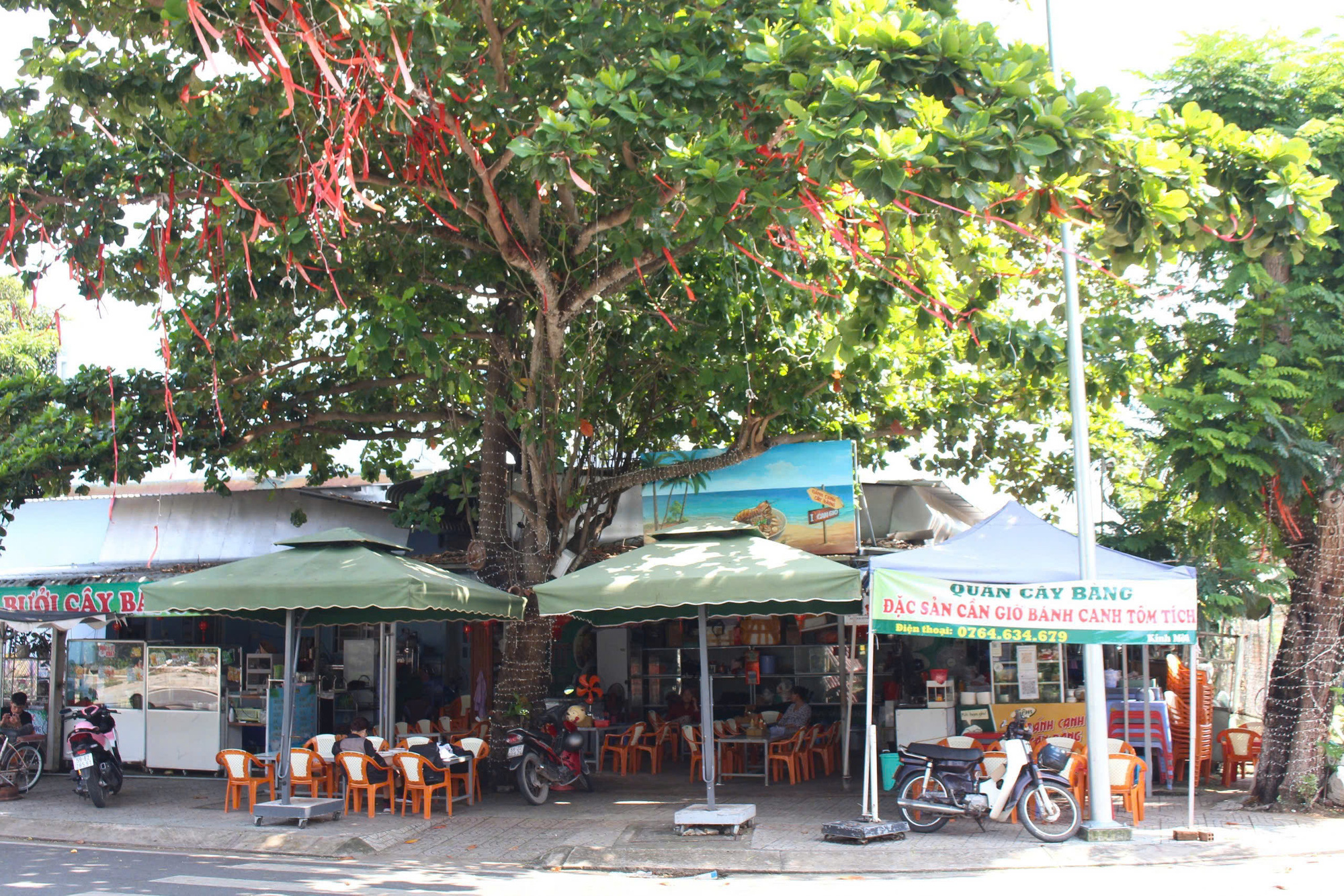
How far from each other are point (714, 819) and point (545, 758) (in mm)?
2674

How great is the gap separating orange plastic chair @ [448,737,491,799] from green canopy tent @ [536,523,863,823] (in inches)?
86.4

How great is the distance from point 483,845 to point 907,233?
664 cm

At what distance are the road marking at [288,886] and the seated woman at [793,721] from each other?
5.82m

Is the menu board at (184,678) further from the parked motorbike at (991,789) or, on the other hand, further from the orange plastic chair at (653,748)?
the parked motorbike at (991,789)

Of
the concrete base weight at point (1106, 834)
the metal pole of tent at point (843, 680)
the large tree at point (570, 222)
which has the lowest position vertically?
the concrete base weight at point (1106, 834)

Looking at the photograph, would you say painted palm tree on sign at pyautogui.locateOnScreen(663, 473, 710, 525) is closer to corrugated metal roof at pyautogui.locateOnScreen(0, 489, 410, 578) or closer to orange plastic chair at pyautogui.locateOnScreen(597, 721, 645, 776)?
orange plastic chair at pyautogui.locateOnScreen(597, 721, 645, 776)

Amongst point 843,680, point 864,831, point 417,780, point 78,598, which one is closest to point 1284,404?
point 843,680

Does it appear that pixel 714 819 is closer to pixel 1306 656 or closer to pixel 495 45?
pixel 1306 656

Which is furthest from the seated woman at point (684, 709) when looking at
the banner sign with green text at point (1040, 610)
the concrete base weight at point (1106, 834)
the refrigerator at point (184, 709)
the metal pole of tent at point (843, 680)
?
the concrete base weight at point (1106, 834)

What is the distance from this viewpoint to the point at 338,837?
9711 millimetres

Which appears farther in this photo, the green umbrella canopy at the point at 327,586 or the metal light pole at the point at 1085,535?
the green umbrella canopy at the point at 327,586

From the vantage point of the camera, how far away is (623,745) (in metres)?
14.3

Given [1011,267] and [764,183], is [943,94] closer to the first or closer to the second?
[764,183]

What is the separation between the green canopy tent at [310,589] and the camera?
1027cm
